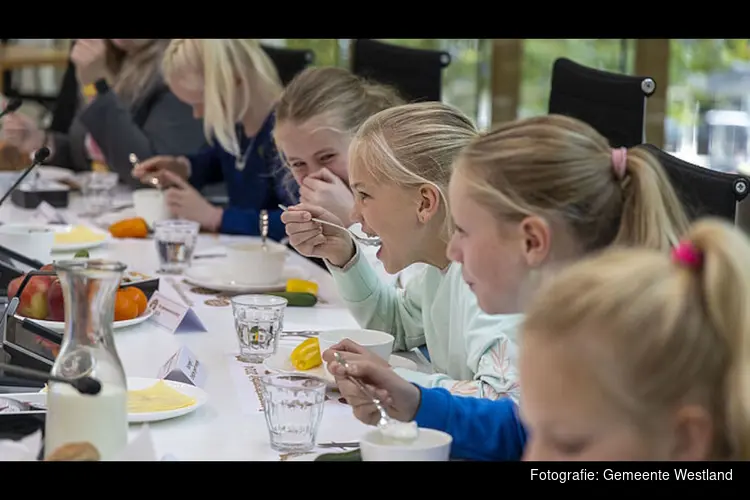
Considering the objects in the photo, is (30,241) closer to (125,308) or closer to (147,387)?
(125,308)

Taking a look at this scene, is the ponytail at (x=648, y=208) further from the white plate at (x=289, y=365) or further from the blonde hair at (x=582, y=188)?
the white plate at (x=289, y=365)

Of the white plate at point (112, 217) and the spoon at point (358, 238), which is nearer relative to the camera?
the spoon at point (358, 238)

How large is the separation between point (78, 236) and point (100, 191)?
22.1 inches

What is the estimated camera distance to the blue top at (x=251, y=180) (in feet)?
9.68

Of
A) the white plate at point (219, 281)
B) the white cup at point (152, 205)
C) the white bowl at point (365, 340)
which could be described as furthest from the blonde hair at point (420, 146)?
the white cup at point (152, 205)

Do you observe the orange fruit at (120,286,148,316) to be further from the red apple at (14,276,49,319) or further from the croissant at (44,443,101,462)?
the croissant at (44,443,101,462)

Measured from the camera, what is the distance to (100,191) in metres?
3.19

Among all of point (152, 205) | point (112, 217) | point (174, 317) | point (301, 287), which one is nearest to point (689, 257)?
point (174, 317)

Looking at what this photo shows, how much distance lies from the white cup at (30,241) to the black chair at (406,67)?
1241 millimetres

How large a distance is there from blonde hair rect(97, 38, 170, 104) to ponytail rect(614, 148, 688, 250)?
8.93 feet
